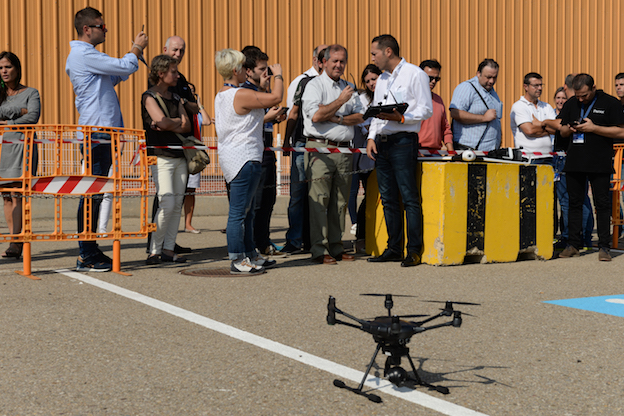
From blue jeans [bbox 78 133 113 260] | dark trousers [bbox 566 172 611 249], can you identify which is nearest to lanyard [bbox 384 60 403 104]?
dark trousers [bbox 566 172 611 249]

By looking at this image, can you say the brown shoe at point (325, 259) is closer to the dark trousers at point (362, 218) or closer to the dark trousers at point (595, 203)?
the dark trousers at point (362, 218)

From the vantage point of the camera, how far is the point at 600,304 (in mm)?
5172

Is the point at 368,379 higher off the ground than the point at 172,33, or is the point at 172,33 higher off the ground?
the point at 172,33

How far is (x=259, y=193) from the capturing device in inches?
298

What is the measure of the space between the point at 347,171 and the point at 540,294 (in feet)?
7.59

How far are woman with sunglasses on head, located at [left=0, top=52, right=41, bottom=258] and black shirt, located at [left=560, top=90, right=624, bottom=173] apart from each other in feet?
17.3

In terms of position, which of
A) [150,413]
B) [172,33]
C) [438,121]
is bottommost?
[150,413]

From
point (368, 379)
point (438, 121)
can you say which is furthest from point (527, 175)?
point (368, 379)

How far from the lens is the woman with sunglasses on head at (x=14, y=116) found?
7.14 metres

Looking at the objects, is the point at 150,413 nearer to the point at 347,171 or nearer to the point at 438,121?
the point at 347,171

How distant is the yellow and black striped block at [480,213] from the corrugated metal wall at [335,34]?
7798 mm

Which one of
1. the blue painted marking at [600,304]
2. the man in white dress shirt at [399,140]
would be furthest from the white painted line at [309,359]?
the man in white dress shirt at [399,140]

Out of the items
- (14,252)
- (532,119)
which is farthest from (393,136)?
(14,252)

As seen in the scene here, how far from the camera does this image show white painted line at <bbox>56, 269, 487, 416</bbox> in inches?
120
